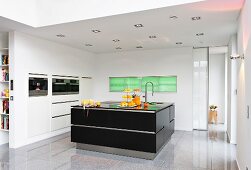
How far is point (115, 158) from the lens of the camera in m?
4.13

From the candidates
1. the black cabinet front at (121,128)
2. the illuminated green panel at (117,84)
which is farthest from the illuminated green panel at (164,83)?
the black cabinet front at (121,128)

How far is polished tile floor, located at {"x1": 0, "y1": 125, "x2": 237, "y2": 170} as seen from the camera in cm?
372

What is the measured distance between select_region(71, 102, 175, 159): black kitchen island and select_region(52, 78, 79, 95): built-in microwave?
1737 millimetres

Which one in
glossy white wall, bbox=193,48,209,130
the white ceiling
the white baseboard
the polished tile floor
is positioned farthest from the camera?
glossy white wall, bbox=193,48,209,130

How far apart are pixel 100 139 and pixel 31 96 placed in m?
2.29

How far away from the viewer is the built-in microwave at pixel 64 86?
241 inches

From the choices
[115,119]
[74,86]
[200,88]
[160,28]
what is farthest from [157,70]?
[115,119]

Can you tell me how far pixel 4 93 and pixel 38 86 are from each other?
821mm

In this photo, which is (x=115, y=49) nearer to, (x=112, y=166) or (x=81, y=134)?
(x=81, y=134)

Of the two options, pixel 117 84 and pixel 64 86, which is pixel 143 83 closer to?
pixel 117 84

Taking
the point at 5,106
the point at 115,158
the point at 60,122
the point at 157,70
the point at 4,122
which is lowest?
the point at 115,158

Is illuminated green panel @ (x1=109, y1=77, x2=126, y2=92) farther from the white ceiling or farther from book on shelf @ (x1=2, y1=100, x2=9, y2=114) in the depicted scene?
book on shelf @ (x1=2, y1=100, x2=9, y2=114)

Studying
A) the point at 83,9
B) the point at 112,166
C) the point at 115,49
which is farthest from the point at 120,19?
the point at 115,49

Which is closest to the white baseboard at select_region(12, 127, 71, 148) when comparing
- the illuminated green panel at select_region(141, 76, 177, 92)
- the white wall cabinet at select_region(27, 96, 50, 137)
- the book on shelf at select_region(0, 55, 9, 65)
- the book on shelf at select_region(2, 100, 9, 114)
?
the white wall cabinet at select_region(27, 96, 50, 137)
